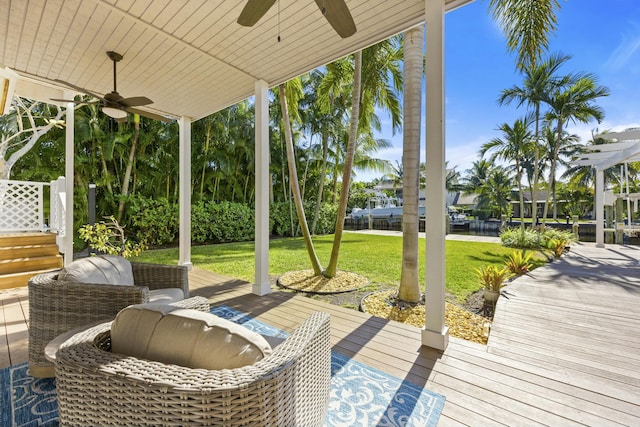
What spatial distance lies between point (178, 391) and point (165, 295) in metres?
1.93

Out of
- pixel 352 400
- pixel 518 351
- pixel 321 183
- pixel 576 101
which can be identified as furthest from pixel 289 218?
pixel 576 101

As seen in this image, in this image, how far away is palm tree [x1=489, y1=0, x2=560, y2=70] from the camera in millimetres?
3158

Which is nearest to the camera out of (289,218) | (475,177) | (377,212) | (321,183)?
Result: (321,183)

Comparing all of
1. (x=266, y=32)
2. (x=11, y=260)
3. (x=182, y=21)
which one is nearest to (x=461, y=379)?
(x=266, y=32)

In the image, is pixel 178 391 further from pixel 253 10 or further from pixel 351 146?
pixel 351 146

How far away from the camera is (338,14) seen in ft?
6.17

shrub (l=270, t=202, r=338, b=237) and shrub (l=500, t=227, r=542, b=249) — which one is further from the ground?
shrub (l=270, t=202, r=338, b=237)

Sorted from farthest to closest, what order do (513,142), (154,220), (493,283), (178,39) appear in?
(513,142) → (154,220) → (493,283) → (178,39)

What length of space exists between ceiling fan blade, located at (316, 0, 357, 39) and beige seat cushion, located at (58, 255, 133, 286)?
8.50 ft

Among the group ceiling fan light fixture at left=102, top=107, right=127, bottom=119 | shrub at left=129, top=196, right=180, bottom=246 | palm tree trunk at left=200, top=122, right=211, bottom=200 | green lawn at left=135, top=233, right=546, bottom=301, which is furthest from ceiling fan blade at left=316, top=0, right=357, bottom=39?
palm tree trunk at left=200, top=122, right=211, bottom=200

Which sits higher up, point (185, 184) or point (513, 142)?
point (513, 142)

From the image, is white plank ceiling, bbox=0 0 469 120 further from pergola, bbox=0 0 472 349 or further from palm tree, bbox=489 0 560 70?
palm tree, bbox=489 0 560 70

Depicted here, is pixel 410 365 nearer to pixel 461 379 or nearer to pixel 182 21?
pixel 461 379

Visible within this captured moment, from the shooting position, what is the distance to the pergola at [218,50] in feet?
8.04
